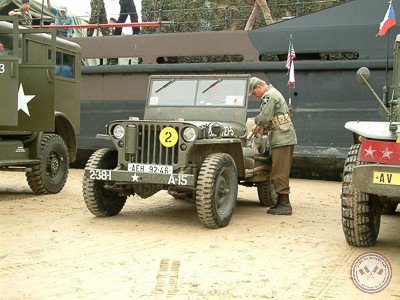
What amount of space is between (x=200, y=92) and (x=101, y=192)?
5.43 feet

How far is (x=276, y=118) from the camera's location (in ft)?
24.6

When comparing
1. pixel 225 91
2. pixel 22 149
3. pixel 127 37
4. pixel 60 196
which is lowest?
pixel 60 196

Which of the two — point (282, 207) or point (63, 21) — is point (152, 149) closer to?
point (282, 207)

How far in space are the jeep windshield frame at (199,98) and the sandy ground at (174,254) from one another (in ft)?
3.48

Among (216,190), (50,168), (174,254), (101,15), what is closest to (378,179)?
(174,254)

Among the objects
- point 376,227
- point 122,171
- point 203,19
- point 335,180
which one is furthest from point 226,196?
point 203,19

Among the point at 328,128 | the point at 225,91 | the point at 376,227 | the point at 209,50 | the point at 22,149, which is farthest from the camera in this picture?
the point at 209,50

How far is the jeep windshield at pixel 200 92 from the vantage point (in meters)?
7.69

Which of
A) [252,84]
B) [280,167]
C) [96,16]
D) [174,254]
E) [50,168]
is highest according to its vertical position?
[96,16]

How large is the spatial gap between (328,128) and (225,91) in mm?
3488

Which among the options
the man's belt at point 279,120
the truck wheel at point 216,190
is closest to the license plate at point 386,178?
the truck wheel at point 216,190

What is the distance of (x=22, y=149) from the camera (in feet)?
28.8

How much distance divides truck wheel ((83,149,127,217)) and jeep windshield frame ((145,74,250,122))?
99cm

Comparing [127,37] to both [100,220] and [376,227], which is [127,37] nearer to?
[100,220]
